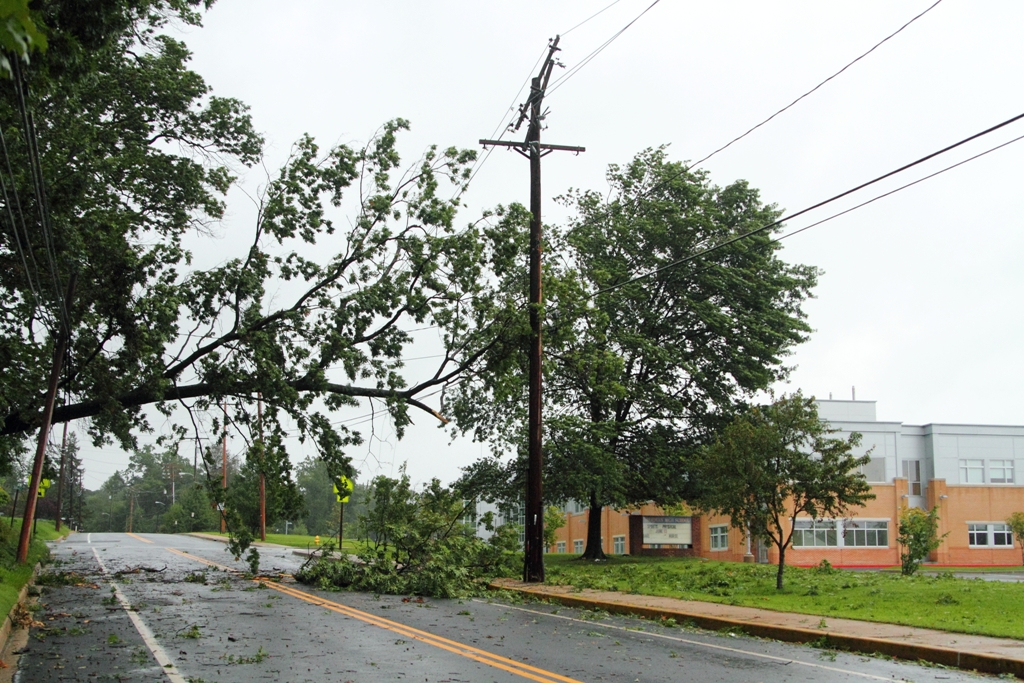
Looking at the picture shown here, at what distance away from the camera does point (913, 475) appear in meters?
56.9

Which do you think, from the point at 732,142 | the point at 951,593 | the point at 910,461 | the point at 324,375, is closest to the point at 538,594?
the point at 324,375

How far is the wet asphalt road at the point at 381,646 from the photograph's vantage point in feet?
29.0

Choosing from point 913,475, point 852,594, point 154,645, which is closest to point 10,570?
point 154,645

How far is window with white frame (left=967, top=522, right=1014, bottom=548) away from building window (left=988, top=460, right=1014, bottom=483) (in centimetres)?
277

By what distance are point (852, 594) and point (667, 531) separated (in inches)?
934

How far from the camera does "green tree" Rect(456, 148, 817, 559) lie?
33.2 meters

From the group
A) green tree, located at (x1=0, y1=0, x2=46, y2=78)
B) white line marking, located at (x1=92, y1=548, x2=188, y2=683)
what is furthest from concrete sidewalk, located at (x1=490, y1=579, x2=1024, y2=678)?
green tree, located at (x1=0, y1=0, x2=46, y2=78)

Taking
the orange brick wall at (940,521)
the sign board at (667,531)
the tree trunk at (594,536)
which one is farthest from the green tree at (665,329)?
the orange brick wall at (940,521)

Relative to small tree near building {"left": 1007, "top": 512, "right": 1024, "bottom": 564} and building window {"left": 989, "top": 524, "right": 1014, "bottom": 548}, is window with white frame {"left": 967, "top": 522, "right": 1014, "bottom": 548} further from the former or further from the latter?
small tree near building {"left": 1007, "top": 512, "right": 1024, "bottom": 564}

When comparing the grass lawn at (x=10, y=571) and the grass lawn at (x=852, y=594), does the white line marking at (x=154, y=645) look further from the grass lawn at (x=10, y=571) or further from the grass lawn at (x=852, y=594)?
the grass lawn at (x=852, y=594)

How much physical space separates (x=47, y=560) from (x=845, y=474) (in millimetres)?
22861

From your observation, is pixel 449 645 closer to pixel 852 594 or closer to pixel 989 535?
pixel 852 594

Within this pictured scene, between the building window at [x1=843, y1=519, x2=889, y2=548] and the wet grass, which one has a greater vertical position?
the wet grass

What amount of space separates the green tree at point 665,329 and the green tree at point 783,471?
39.3ft
